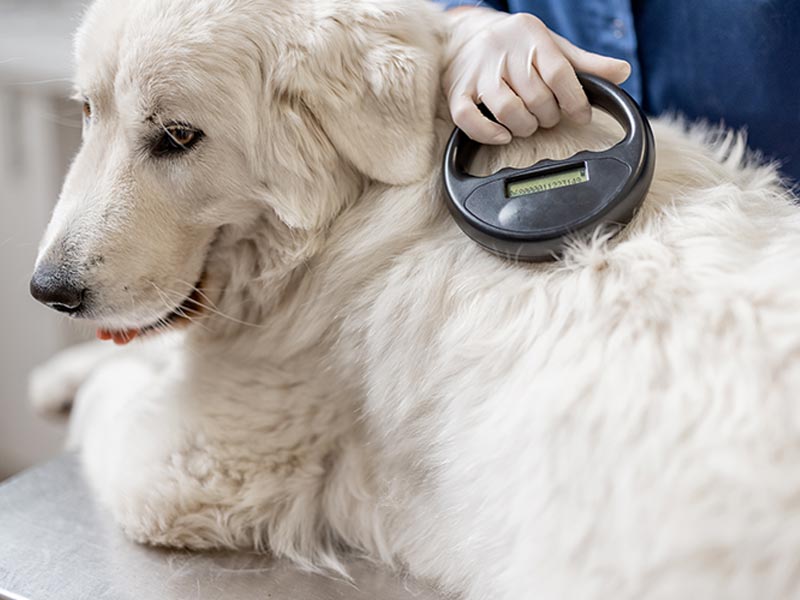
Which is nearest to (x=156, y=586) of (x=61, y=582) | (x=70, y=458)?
(x=61, y=582)

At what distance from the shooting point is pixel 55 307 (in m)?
0.91

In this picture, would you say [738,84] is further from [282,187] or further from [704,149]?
[282,187]

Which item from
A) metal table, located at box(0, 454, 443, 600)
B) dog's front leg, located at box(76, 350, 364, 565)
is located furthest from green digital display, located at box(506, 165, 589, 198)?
metal table, located at box(0, 454, 443, 600)

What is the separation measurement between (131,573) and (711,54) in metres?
0.95

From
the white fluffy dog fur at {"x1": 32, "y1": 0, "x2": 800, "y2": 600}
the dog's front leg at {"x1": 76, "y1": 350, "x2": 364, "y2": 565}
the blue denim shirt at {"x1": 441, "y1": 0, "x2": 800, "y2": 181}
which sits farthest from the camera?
the blue denim shirt at {"x1": 441, "y1": 0, "x2": 800, "y2": 181}

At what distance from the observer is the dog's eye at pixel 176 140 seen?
0.87m

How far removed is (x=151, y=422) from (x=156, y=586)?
0.19 m

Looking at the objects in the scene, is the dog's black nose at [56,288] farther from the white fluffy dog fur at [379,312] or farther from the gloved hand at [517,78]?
the gloved hand at [517,78]

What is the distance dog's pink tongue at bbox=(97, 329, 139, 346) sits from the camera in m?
0.97

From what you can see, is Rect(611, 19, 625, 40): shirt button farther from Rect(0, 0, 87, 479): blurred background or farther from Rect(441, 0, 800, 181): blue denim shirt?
Rect(0, 0, 87, 479): blurred background

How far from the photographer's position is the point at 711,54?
1127mm

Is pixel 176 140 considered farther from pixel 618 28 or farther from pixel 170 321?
pixel 618 28

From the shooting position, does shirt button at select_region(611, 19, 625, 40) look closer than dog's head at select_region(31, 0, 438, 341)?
No

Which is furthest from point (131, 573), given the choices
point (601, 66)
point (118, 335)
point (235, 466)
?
point (601, 66)
